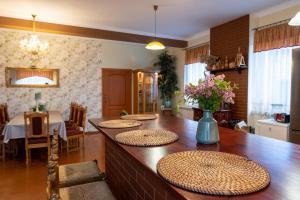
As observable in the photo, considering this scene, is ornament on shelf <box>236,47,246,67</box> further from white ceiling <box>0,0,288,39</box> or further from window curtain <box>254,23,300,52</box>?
white ceiling <box>0,0,288,39</box>

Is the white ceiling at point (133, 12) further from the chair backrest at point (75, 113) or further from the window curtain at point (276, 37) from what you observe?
the chair backrest at point (75, 113)

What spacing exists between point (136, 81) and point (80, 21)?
2.28 metres

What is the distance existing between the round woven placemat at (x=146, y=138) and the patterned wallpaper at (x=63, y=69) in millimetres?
4608

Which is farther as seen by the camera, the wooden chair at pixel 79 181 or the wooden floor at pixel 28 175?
the wooden floor at pixel 28 175

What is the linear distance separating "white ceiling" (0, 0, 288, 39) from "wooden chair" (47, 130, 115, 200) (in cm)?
284

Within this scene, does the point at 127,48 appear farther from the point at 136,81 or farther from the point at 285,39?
the point at 285,39

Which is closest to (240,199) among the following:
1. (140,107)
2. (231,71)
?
(231,71)

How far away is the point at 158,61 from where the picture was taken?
698cm

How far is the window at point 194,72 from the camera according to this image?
224 inches

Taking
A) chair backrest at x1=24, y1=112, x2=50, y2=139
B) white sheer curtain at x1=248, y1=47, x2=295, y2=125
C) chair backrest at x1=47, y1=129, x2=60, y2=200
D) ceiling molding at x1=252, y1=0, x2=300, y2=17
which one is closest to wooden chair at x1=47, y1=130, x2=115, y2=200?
chair backrest at x1=47, y1=129, x2=60, y2=200

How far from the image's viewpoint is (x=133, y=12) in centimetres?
421

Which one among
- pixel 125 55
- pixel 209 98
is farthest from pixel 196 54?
pixel 209 98

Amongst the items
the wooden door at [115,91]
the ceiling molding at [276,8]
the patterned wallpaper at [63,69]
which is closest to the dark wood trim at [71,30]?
the patterned wallpaper at [63,69]

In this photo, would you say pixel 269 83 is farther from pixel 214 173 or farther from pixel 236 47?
pixel 214 173
